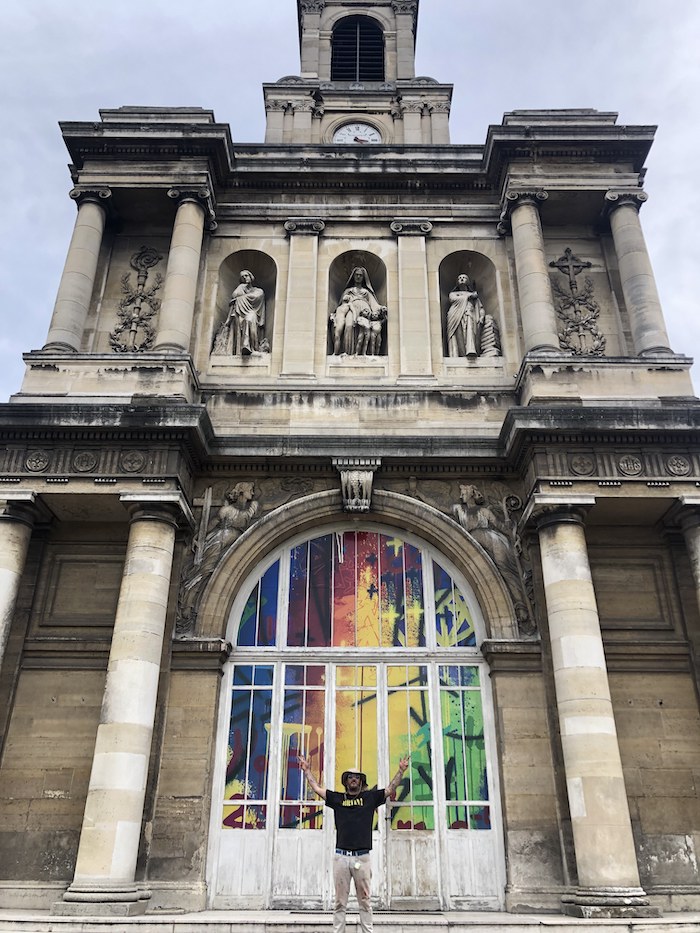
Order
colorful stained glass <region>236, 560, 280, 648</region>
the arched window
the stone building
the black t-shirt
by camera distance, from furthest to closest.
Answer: colorful stained glass <region>236, 560, 280, 648</region> < the arched window < the stone building < the black t-shirt

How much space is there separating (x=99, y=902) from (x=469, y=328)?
1089 centimetres

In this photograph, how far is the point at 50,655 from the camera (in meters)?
12.2

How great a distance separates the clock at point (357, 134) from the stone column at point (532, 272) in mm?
5669

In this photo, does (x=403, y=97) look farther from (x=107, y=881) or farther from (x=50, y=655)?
(x=107, y=881)

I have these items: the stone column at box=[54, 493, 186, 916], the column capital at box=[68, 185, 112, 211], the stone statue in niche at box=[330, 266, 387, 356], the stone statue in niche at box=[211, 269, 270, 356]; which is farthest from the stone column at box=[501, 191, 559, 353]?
the column capital at box=[68, 185, 112, 211]

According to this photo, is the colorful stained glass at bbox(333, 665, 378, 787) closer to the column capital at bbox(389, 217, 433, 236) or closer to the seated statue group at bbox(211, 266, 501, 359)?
the seated statue group at bbox(211, 266, 501, 359)

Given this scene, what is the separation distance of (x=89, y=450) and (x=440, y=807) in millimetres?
7571

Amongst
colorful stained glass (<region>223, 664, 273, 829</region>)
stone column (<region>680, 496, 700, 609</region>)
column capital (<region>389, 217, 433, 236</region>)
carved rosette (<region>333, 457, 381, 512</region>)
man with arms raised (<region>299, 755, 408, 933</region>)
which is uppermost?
column capital (<region>389, 217, 433, 236</region>)

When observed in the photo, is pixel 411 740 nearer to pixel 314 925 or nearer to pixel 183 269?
pixel 314 925

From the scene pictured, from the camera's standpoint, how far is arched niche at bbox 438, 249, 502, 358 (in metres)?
15.4

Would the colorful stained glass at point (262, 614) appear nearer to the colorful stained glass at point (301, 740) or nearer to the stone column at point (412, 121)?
the colorful stained glass at point (301, 740)

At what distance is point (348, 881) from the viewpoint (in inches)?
309

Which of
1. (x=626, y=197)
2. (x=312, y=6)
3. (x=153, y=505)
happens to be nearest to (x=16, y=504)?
(x=153, y=505)

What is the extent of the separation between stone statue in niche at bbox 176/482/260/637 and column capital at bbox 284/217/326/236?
Result: 18.4 feet
